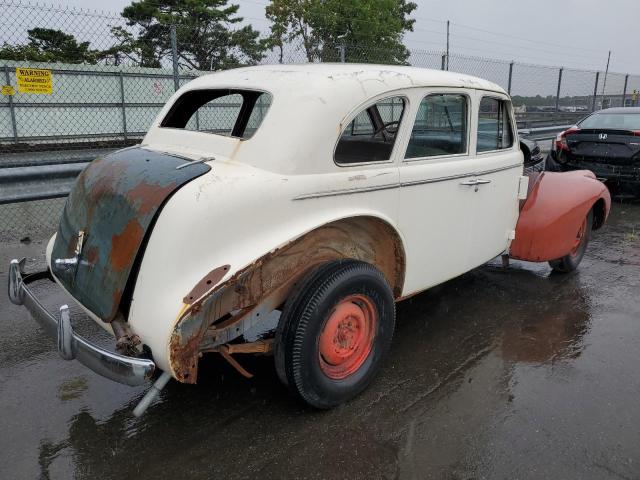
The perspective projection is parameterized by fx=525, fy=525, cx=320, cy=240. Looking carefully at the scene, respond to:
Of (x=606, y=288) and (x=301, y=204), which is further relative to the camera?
(x=606, y=288)

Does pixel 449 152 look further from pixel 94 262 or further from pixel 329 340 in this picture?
pixel 94 262

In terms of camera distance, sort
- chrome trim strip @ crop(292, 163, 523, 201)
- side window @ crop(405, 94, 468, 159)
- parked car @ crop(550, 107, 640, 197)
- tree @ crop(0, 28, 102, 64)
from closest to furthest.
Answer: chrome trim strip @ crop(292, 163, 523, 201) < side window @ crop(405, 94, 468, 159) < parked car @ crop(550, 107, 640, 197) < tree @ crop(0, 28, 102, 64)

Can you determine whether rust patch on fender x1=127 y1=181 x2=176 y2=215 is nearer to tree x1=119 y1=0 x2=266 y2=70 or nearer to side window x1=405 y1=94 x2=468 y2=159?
side window x1=405 y1=94 x2=468 y2=159

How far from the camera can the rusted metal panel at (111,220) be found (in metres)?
2.54

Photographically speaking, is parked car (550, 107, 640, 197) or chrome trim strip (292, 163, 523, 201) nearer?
chrome trim strip (292, 163, 523, 201)

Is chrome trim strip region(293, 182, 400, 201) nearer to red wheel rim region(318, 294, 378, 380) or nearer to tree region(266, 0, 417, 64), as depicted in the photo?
red wheel rim region(318, 294, 378, 380)

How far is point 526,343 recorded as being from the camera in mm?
3758

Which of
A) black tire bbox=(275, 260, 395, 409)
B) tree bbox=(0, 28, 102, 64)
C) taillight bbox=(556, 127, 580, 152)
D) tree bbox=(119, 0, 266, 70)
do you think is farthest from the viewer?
tree bbox=(0, 28, 102, 64)

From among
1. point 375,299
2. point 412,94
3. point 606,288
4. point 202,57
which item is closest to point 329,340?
point 375,299

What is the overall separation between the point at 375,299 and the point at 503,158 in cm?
178

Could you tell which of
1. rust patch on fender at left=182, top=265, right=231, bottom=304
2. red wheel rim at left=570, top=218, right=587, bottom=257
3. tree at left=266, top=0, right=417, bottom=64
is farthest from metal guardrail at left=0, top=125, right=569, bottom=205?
tree at left=266, top=0, right=417, bottom=64

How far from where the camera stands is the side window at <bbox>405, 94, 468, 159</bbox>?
331 centimetres

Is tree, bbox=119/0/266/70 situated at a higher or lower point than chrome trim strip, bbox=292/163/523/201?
higher

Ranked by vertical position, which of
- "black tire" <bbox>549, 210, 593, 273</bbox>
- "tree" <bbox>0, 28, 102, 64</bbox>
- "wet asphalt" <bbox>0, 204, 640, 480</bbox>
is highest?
"tree" <bbox>0, 28, 102, 64</bbox>
